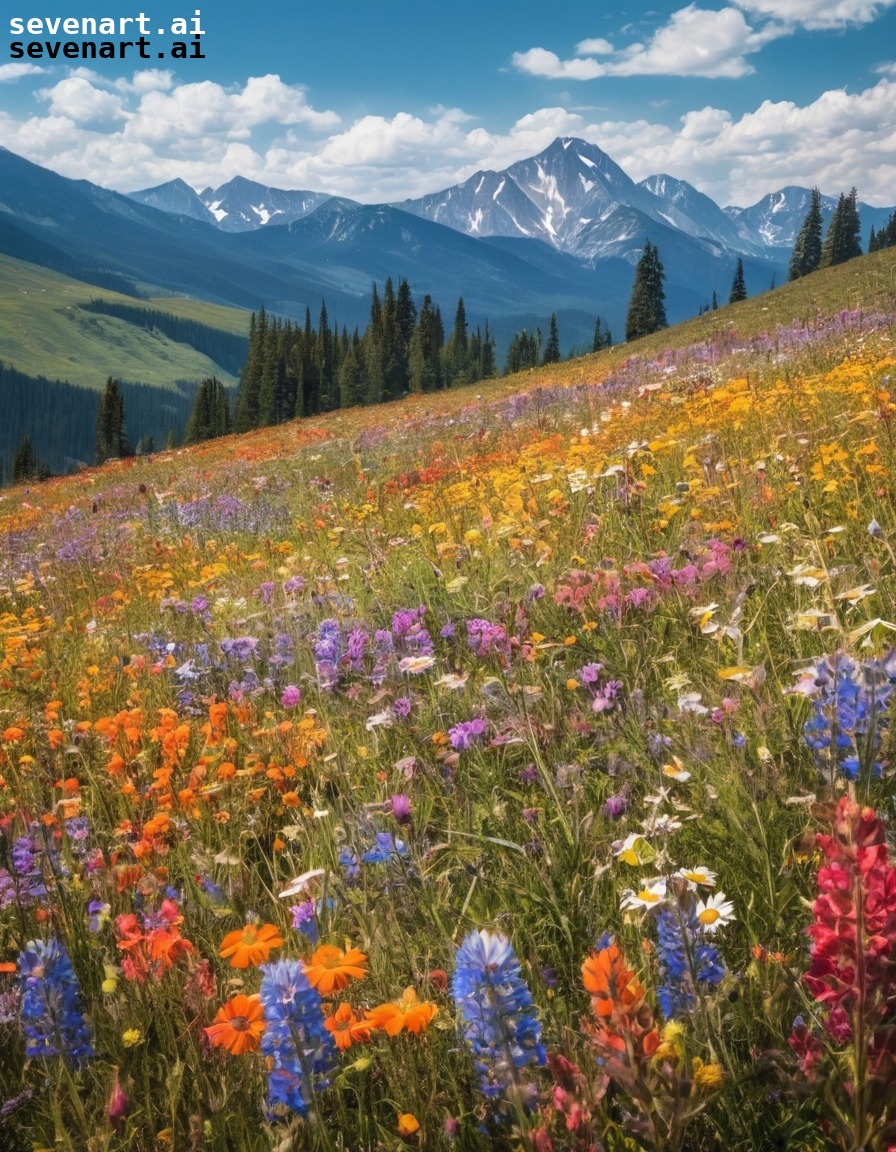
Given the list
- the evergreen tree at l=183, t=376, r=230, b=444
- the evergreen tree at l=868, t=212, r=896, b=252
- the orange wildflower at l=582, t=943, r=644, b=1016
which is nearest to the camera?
the orange wildflower at l=582, t=943, r=644, b=1016

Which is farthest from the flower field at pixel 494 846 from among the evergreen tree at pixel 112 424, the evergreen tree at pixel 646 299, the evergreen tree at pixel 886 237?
the evergreen tree at pixel 886 237

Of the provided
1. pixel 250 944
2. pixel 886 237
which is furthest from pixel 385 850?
pixel 886 237

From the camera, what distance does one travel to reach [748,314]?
3694 centimetres

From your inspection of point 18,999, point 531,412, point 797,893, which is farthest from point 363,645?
point 531,412

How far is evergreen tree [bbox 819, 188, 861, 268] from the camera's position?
7062cm

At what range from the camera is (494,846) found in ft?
7.58

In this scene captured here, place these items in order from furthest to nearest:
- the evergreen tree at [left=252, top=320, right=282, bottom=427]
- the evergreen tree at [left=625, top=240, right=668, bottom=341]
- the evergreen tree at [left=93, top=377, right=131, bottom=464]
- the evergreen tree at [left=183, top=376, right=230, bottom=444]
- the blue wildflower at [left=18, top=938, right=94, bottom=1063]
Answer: the evergreen tree at [left=183, top=376, right=230, bottom=444] < the evergreen tree at [left=252, top=320, right=282, bottom=427] < the evergreen tree at [left=93, top=377, right=131, bottom=464] < the evergreen tree at [left=625, top=240, right=668, bottom=341] < the blue wildflower at [left=18, top=938, right=94, bottom=1063]

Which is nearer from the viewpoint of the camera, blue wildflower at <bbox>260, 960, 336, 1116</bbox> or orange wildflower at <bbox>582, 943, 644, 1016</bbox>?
orange wildflower at <bbox>582, 943, 644, 1016</bbox>

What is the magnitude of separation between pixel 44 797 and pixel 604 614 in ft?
8.34

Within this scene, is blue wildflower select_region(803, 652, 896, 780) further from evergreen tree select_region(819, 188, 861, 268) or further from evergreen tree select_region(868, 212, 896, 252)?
evergreen tree select_region(868, 212, 896, 252)

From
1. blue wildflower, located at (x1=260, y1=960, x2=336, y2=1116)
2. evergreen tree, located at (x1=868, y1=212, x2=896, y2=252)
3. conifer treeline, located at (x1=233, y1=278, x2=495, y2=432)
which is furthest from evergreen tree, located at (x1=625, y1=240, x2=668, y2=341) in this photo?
blue wildflower, located at (x1=260, y1=960, x2=336, y2=1116)

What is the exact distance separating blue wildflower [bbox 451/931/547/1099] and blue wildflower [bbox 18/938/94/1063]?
0.87 meters

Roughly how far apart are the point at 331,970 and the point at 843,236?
3382 inches

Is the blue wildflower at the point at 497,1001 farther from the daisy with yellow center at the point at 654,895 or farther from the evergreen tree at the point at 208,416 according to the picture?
the evergreen tree at the point at 208,416
